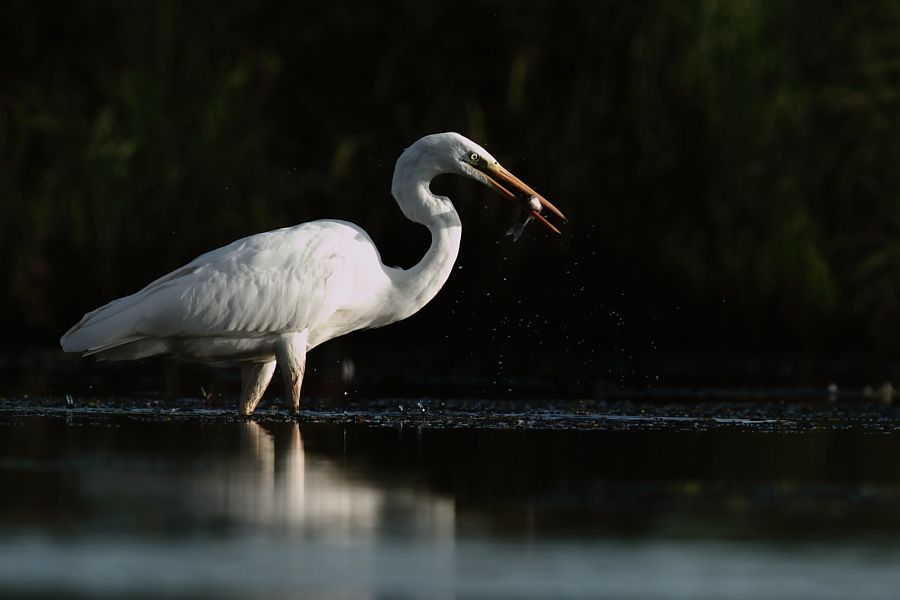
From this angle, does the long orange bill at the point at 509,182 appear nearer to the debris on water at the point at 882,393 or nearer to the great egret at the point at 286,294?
the great egret at the point at 286,294

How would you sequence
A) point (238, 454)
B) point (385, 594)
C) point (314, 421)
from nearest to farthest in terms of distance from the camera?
point (385, 594) → point (238, 454) → point (314, 421)

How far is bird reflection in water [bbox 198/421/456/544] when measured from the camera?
5.18 m

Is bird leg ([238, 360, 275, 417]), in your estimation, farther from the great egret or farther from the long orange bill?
the long orange bill

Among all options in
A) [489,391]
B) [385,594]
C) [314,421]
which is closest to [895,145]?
[489,391]

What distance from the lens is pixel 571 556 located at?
4.75 metres

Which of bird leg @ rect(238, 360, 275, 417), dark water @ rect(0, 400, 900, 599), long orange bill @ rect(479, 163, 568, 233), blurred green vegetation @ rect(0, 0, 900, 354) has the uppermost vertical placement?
blurred green vegetation @ rect(0, 0, 900, 354)

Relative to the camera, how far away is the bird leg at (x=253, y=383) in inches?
344

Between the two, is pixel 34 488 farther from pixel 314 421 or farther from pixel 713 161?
pixel 713 161

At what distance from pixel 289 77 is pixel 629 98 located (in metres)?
2.86

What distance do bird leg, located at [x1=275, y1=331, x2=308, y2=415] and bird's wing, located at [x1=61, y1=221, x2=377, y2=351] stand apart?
0.19 ft

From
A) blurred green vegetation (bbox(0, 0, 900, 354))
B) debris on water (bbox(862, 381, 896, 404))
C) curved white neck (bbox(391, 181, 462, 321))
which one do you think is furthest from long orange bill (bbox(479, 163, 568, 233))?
blurred green vegetation (bbox(0, 0, 900, 354))

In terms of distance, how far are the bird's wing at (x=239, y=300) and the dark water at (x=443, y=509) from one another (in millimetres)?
423

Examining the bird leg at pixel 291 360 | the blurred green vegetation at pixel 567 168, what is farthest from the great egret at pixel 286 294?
the blurred green vegetation at pixel 567 168

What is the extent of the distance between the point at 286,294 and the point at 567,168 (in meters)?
5.57
